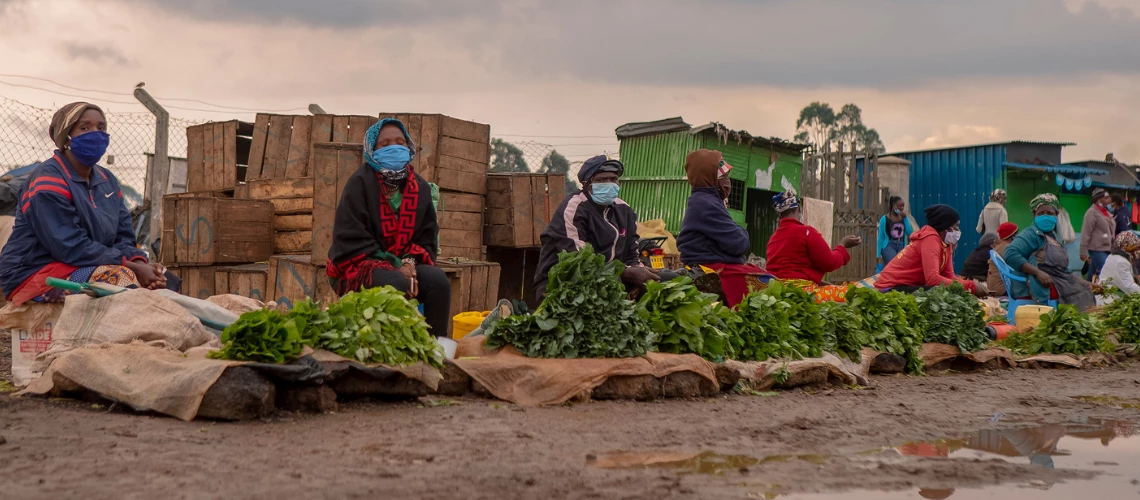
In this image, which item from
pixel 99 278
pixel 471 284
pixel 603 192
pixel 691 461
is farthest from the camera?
pixel 471 284

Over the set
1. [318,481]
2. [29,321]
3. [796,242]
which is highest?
[796,242]

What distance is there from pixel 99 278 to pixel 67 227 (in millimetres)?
327

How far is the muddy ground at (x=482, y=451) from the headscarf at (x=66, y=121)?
1636 millimetres

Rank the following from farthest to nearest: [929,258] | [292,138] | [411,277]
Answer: [292,138] < [929,258] < [411,277]

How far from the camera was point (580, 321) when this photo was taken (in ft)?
18.8

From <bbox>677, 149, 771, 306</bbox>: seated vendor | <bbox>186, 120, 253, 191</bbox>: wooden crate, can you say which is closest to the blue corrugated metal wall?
<bbox>677, 149, 771, 306</bbox>: seated vendor

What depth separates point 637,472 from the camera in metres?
3.71

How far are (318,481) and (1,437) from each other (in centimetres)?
139

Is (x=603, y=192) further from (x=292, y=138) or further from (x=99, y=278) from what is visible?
(x=292, y=138)

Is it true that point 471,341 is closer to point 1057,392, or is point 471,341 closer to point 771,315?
point 771,315

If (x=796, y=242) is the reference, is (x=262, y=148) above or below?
above

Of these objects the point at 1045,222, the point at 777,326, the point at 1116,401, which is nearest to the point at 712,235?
the point at 777,326

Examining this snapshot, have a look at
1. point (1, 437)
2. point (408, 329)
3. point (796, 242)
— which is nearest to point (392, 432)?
point (408, 329)

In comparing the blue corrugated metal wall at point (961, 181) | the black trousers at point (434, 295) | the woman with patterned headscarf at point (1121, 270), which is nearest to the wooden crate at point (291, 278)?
the black trousers at point (434, 295)
